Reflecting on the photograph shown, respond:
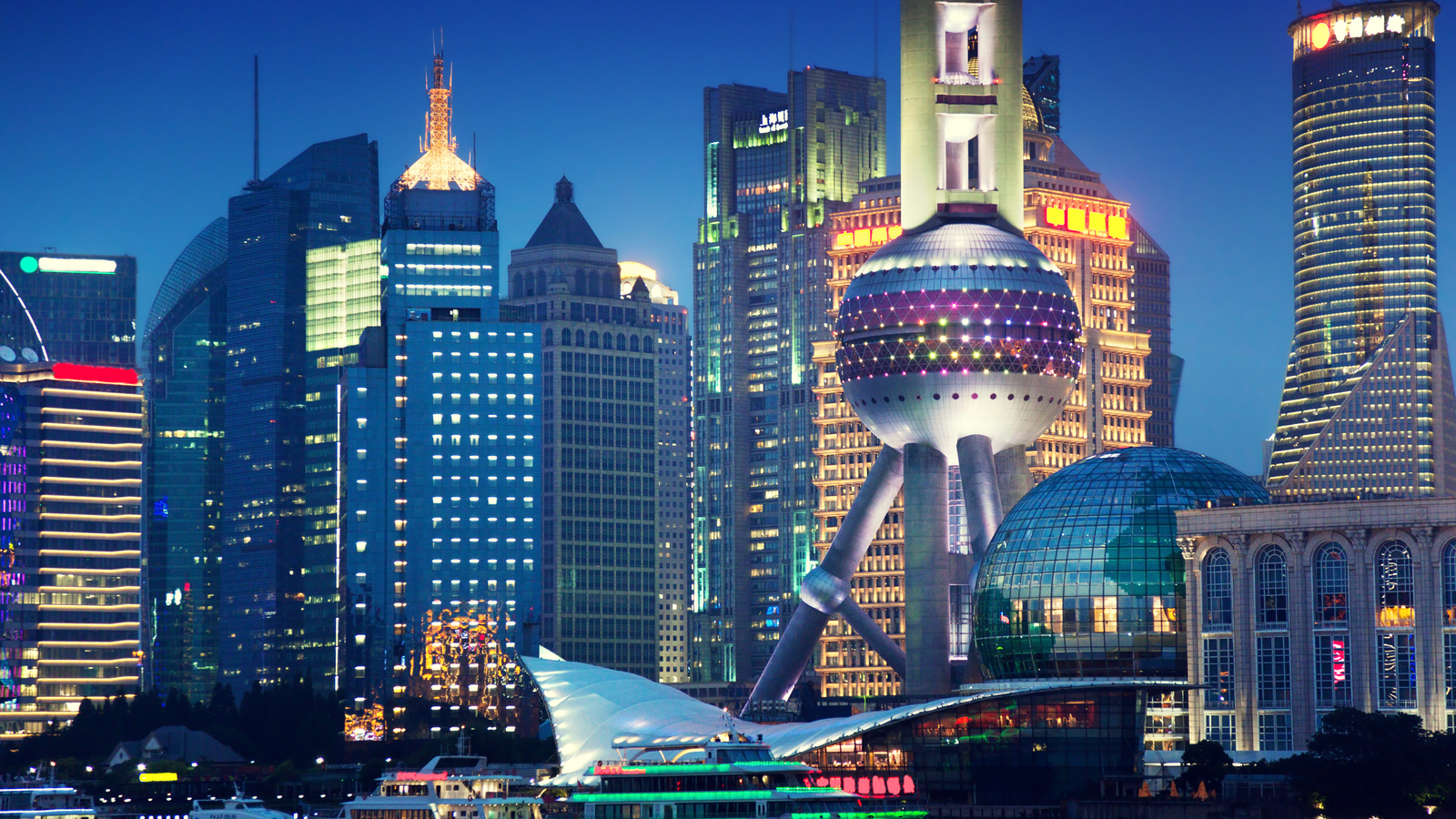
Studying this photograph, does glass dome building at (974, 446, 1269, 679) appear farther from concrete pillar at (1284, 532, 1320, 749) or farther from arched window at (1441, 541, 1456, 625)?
arched window at (1441, 541, 1456, 625)

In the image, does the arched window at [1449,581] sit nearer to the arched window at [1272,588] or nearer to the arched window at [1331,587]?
the arched window at [1331,587]

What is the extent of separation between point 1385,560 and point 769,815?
46.5 m

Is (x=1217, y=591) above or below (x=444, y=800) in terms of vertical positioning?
above

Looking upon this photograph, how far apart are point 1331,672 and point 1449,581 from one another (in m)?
10.1

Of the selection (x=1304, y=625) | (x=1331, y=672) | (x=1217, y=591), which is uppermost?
(x=1217, y=591)

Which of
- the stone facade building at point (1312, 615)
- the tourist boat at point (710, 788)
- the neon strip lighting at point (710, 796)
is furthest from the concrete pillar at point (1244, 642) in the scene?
the neon strip lighting at point (710, 796)

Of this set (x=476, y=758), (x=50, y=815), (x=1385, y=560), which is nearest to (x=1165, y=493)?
(x=1385, y=560)

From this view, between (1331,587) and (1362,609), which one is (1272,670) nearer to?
(1331,587)

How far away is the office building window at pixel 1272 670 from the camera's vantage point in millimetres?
174375

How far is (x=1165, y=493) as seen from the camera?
187375 millimetres

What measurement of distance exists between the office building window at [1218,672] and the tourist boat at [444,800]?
47.9m

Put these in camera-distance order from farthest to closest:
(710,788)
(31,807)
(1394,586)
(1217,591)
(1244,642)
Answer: (31,807) → (1217,591) → (1244,642) → (1394,586) → (710,788)

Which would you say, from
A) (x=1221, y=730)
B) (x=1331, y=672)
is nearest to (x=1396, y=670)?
(x=1331, y=672)

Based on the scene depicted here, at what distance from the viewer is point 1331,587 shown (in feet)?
565
